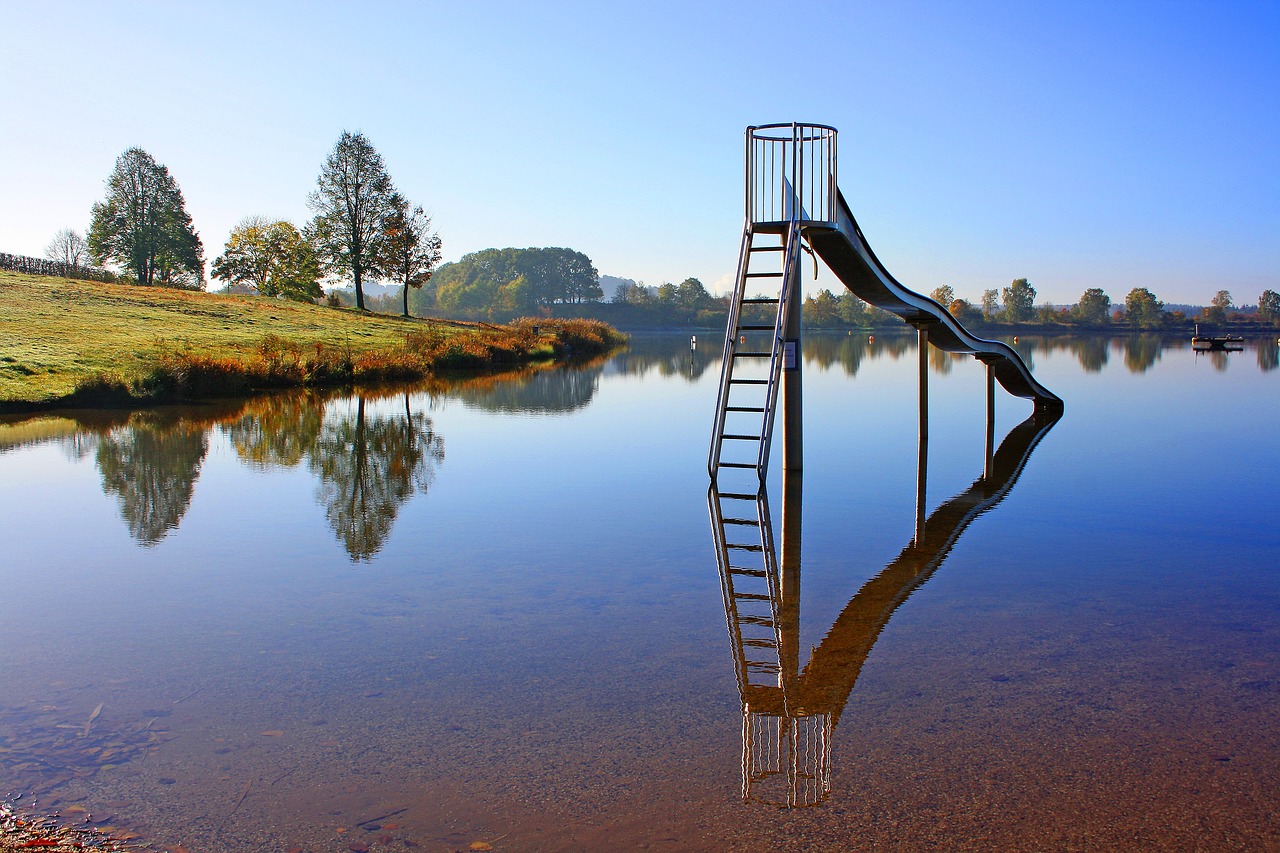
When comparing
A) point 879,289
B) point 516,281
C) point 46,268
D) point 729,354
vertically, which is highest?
point 516,281

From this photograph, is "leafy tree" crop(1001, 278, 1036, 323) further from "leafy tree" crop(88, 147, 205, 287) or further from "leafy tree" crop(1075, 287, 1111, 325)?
"leafy tree" crop(88, 147, 205, 287)

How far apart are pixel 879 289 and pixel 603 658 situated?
10765mm

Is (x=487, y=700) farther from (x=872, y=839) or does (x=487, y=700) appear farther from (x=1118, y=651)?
(x=1118, y=651)

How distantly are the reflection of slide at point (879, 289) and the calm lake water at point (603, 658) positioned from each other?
10.4 feet

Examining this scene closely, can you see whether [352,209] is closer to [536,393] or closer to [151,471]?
[536,393]

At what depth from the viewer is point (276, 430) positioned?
17234mm

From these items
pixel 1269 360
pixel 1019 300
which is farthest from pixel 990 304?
pixel 1269 360

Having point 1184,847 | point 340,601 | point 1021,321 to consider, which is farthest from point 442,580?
point 1021,321

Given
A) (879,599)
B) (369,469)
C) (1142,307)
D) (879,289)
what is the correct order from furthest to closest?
(1142,307), (879,289), (369,469), (879,599)

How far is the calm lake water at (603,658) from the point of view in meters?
4.06

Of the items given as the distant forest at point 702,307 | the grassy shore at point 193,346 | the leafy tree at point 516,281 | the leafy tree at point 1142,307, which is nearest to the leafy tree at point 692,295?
the distant forest at point 702,307

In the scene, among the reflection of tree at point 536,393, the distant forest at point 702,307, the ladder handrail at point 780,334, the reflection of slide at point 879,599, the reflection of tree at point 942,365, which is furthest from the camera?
the distant forest at point 702,307

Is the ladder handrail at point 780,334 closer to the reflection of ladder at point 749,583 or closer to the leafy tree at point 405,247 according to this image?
the reflection of ladder at point 749,583

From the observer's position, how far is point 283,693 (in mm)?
5363
